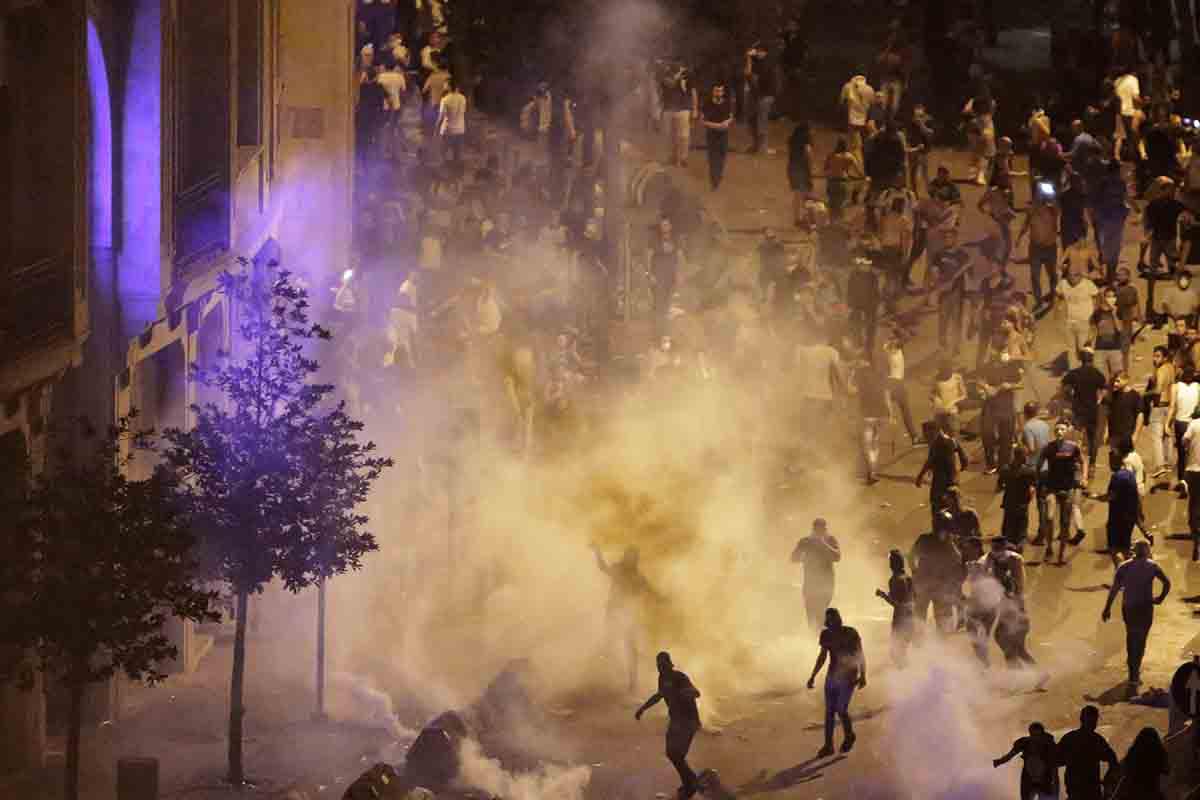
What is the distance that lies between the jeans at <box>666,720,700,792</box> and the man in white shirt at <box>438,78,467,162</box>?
1757cm

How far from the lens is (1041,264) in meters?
37.0

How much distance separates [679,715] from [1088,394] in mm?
9763

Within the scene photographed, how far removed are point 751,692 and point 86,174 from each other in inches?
286

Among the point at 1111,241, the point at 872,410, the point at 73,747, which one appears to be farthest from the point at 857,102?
the point at 73,747

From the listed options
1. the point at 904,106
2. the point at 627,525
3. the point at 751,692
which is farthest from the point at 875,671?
the point at 904,106

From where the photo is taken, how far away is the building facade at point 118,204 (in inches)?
957

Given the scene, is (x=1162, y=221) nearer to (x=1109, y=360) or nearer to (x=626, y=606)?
(x=1109, y=360)

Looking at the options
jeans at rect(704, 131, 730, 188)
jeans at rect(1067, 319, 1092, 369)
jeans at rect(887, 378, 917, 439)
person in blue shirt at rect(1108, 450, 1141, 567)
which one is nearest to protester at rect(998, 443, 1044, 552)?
person in blue shirt at rect(1108, 450, 1141, 567)

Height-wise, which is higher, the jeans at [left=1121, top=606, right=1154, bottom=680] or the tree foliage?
the tree foliage

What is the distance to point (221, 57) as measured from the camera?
30.1 meters

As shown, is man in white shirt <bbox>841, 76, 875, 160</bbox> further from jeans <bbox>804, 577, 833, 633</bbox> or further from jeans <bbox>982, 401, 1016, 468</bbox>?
jeans <bbox>804, 577, 833, 633</bbox>

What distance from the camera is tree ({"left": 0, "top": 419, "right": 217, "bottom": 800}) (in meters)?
21.5

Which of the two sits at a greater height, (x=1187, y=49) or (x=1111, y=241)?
(x=1187, y=49)

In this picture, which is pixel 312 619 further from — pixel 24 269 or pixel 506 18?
pixel 506 18
